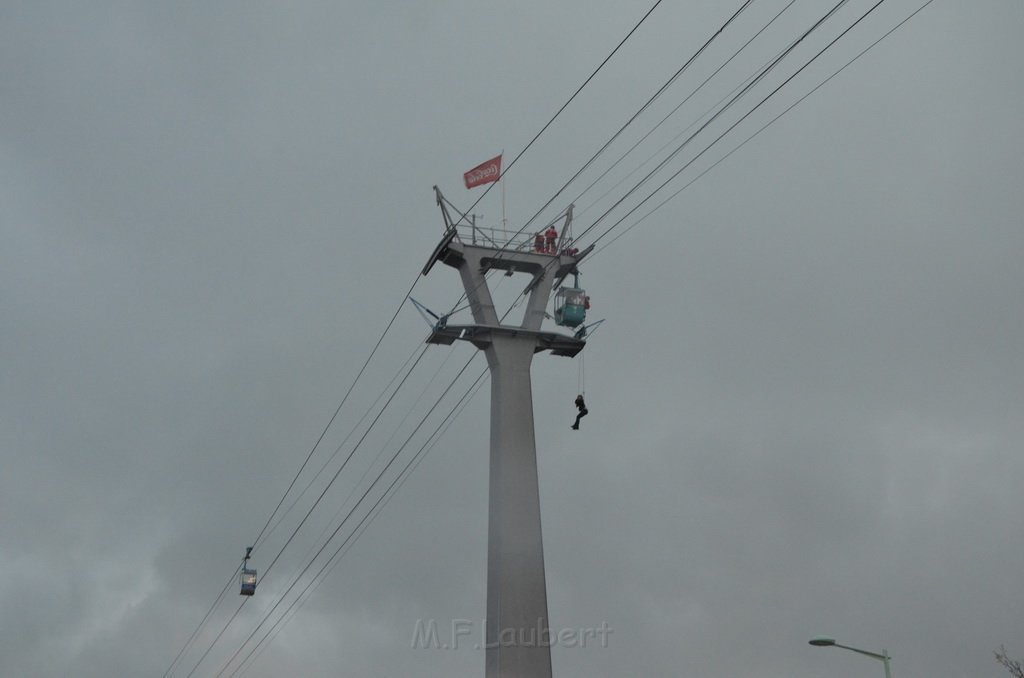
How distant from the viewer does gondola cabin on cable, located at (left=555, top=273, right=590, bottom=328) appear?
38188mm

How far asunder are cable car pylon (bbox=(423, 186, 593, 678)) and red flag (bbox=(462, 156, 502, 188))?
326cm

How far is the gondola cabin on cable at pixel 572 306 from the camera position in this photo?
38.2 m

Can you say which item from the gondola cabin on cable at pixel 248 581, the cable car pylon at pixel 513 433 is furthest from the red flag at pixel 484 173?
the gondola cabin on cable at pixel 248 581

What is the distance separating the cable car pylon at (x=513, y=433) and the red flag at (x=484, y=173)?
3.26m

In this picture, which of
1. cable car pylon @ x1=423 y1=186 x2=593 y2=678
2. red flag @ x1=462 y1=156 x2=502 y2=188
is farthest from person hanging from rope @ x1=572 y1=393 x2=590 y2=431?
red flag @ x1=462 y1=156 x2=502 y2=188

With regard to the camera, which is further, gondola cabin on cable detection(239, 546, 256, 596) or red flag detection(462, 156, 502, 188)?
gondola cabin on cable detection(239, 546, 256, 596)

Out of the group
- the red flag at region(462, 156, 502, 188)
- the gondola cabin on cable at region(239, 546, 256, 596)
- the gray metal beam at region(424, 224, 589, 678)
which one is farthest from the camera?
the gondola cabin on cable at region(239, 546, 256, 596)

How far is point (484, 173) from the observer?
36.0 meters

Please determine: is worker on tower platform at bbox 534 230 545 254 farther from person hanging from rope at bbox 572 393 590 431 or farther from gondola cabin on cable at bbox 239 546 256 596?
gondola cabin on cable at bbox 239 546 256 596

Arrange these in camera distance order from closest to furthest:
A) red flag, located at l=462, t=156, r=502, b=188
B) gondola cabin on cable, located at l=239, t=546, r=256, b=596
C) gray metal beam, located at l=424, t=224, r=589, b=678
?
gray metal beam, located at l=424, t=224, r=589, b=678
red flag, located at l=462, t=156, r=502, b=188
gondola cabin on cable, located at l=239, t=546, r=256, b=596

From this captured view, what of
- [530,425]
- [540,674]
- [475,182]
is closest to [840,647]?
[540,674]

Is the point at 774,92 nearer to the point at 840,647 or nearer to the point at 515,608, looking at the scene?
the point at 840,647

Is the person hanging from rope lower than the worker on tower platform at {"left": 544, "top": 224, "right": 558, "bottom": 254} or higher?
lower

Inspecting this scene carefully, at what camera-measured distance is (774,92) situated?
22609mm
